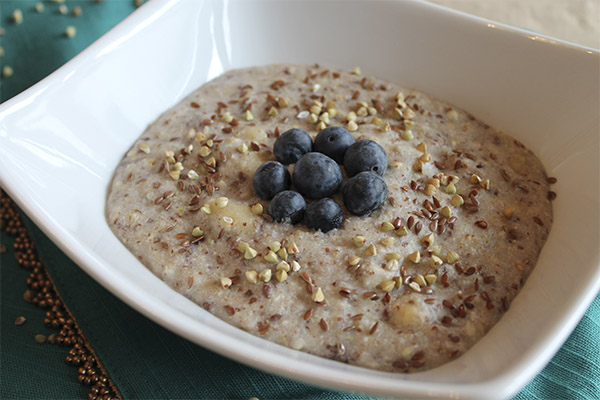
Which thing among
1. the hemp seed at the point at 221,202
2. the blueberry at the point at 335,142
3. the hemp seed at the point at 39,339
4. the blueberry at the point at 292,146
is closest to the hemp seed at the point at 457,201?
the blueberry at the point at 335,142

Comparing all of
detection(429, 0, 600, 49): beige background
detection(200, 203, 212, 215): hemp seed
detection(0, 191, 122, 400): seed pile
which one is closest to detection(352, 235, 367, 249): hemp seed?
detection(200, 203, 212, 215): hemp seed

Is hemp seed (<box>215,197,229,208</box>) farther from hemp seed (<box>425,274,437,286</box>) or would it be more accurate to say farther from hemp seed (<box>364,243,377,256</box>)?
hemp seed (<box>425,274,437,286</box>)

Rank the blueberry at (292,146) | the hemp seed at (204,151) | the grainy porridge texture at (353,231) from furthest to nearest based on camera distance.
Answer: the hemp seed at (204,151) → the blueberry at (292,146) → the grainy porridge texture at (353,231)

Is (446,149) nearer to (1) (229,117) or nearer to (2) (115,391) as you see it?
(1) (229,117)

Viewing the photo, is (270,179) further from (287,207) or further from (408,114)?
(408,114)

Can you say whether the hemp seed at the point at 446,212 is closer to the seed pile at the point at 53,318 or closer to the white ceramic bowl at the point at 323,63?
the white ceramic bowl at the point at 323,63

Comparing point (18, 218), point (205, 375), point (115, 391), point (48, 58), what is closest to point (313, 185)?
point (205, 375)

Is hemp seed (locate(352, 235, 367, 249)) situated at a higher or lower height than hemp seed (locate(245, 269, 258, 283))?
higher
